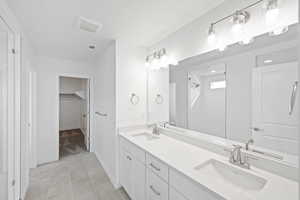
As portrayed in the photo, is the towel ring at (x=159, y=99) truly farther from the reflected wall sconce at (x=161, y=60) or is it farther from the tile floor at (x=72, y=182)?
the tile floor at (x=72, y=182)

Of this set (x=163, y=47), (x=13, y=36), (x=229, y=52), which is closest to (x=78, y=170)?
(x=13, y=36)

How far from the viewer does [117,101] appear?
2.15 meters

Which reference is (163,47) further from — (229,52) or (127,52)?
(229,52)

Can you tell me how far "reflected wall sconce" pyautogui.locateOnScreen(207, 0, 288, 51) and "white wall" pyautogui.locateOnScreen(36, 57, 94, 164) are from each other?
3219mm

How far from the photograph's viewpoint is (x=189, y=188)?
0.92 metres

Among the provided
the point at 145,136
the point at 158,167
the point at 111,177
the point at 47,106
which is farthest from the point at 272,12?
the point at 47,106

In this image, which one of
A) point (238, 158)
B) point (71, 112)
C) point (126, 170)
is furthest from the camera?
point (71, 112)

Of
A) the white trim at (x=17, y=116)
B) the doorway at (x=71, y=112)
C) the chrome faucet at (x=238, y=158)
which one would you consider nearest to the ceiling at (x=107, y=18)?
the white trim at (x=17, y=116)

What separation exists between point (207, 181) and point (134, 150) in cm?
100

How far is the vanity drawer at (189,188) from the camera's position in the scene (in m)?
0.81

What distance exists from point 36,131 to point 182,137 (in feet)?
9.78

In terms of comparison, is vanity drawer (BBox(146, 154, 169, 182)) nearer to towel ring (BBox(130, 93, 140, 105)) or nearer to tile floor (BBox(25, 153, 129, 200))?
tile floor (BBox(25, 153, 129, 200))

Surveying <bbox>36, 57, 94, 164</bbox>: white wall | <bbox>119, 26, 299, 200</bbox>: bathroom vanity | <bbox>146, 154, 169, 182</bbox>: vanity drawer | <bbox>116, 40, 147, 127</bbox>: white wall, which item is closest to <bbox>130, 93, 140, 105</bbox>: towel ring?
<bbox>116, 40, 147, 127</bbox>: white wall

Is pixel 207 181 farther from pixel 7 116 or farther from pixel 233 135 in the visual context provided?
pixel 7 116
